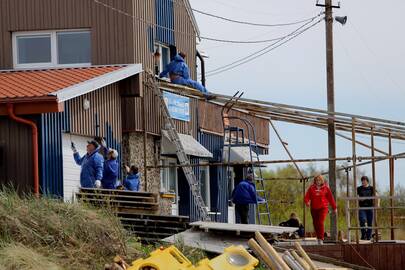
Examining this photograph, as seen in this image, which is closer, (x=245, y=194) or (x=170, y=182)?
(x=245, y=194)

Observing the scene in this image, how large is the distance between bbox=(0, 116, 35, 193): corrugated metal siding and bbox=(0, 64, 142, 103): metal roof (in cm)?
66

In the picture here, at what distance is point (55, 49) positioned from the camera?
92.5 feet

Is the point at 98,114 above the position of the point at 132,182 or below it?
above

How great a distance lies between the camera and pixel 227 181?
116 ft

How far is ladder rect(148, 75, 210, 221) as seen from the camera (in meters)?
28.1

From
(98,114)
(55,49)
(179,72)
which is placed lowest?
(98,114)

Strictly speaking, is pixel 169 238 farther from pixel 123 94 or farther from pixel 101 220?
pixel 123 94

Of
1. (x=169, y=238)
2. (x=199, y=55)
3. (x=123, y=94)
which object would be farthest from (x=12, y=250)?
(x=199, y=55)

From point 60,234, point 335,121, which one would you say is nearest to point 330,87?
point 335,121

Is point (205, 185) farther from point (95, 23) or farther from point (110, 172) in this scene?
point (110, 172)

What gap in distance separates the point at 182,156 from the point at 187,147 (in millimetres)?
894

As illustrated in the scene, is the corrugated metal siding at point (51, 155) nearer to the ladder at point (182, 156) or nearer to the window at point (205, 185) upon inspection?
the ladder at point (182, 156)

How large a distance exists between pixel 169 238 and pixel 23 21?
32.3 ft

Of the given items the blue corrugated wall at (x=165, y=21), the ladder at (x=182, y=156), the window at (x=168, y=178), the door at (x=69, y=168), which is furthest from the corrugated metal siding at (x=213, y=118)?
the door at (x=69, y=168)
